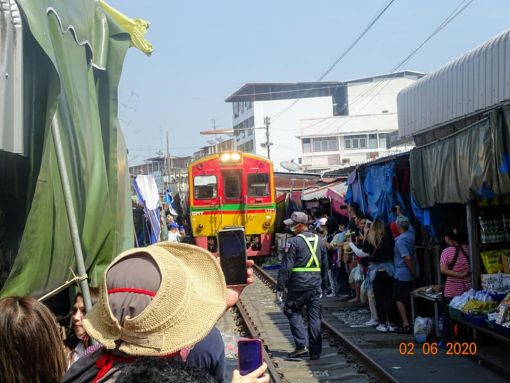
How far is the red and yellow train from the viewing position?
20109 mm

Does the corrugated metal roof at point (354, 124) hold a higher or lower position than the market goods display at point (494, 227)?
higher

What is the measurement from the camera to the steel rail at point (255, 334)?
7647 mm

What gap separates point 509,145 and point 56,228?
4491 mm

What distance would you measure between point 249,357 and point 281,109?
67636 millimetres

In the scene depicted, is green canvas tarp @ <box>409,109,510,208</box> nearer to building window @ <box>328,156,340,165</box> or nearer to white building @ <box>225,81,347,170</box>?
building window @ <box>328,156,340,165</box>

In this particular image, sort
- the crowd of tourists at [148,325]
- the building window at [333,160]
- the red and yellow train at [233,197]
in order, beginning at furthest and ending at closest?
1. the building window at [333,160]
2. the red and yellow train at [233,197]
3. the crowd of tourists at [148,325]

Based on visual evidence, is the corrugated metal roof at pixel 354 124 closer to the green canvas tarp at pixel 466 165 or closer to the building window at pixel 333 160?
the building window at pixel 333 160

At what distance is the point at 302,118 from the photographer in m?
68.6

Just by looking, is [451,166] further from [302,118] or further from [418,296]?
[302,118]

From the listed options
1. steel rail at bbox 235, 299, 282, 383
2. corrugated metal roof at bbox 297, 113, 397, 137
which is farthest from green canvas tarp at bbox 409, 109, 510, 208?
corrugated metal roof at bbox 297, 113, 397, 137

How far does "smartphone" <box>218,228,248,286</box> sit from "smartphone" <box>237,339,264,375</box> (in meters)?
1.00

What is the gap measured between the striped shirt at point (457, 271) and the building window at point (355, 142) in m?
53.2

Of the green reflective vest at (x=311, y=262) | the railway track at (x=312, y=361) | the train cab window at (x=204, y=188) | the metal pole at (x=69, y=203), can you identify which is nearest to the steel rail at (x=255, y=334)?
the railway track at (x=312, y=361)

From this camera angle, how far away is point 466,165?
24.0 ft
